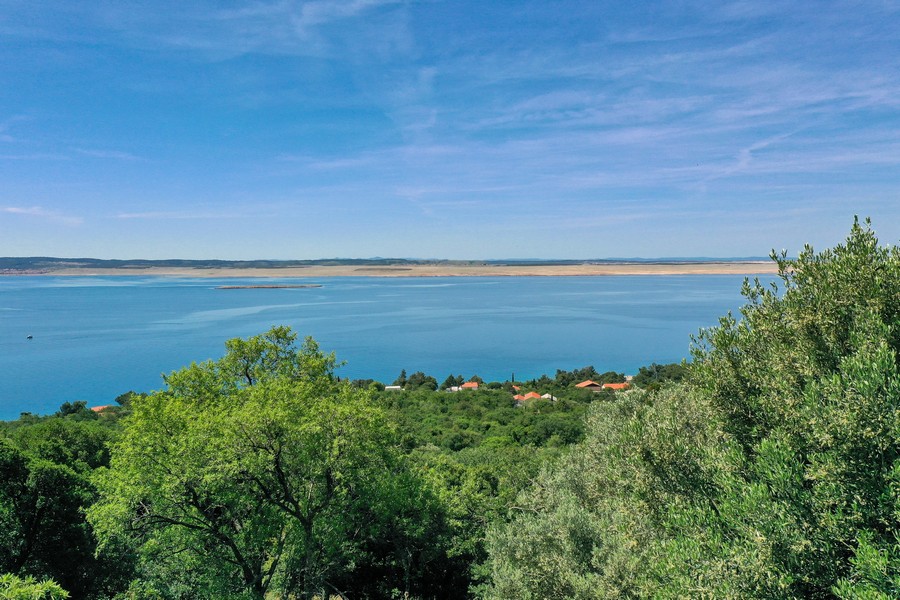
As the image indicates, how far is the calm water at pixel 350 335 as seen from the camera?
254ft

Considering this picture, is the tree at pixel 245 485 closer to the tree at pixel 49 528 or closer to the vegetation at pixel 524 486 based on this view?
the vegetation at pixel 524 486

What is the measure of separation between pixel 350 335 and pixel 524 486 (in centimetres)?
9147

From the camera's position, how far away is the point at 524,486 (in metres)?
19.6

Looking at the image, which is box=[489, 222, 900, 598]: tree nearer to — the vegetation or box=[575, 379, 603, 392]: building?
the vegetation

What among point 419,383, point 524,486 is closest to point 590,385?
point 419,383

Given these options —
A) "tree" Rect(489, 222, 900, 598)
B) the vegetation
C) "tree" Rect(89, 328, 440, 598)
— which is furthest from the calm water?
"tree" Rect(489, 222, 900, 598)

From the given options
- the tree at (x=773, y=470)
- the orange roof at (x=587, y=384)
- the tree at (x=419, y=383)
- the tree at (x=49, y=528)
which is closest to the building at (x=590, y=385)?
the orange roof at (x=587, y=384)

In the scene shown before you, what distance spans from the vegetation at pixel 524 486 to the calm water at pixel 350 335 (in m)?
47.9

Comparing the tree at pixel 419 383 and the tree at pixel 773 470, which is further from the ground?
the tree at pixel 773 470

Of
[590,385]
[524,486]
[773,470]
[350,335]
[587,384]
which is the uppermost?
[773,470]

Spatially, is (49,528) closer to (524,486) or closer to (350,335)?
(524,486)

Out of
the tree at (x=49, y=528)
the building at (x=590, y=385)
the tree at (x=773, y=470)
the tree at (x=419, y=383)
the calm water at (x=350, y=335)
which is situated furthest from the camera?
the calm water at (x=350, y=335)

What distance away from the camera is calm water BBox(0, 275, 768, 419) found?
77.4 meters

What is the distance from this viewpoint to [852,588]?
5.52 m
